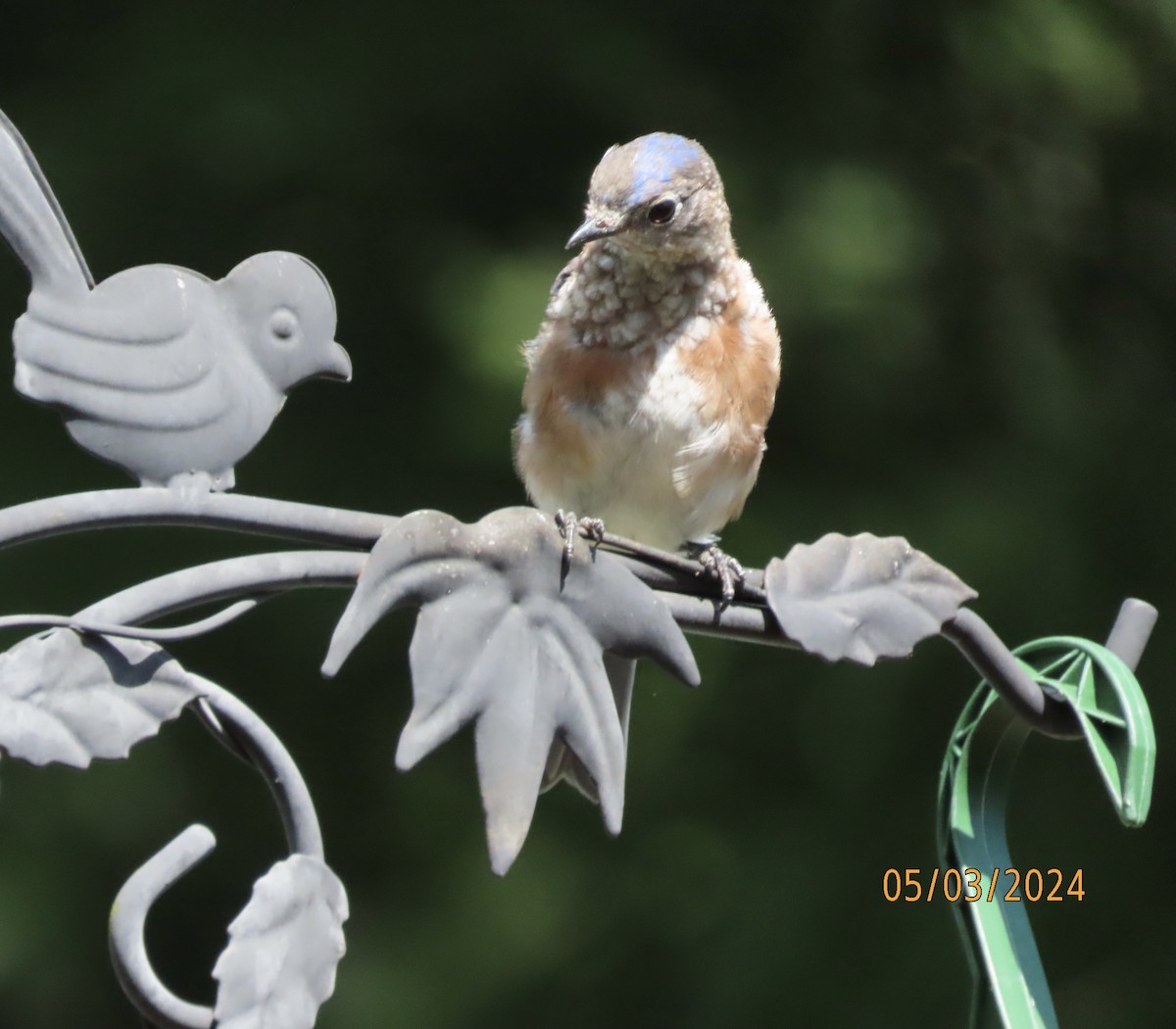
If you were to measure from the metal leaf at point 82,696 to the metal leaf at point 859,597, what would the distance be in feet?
1.43

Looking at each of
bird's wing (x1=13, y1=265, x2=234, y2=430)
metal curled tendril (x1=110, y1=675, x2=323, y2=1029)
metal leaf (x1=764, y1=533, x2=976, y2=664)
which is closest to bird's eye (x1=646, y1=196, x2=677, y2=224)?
metal leaf (x1=764, y1=533, x2=976, y2=664)

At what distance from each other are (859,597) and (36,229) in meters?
0.60

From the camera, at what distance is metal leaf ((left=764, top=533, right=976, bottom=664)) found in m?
1.14

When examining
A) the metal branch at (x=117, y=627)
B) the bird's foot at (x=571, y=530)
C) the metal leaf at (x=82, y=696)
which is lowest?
the metal leaf at (x=82, y=696)

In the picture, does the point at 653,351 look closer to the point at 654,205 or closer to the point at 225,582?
the point at 654,205

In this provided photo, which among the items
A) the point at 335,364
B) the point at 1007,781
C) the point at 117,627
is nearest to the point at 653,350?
the point at 1007,781

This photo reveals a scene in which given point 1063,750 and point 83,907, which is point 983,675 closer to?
point 1063,750

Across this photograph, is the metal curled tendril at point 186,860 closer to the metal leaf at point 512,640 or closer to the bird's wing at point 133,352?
the metal leaf at point 512,640

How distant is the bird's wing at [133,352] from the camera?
3.31 feet

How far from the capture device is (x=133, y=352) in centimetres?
104

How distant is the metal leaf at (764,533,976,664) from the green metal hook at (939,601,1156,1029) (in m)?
0.14

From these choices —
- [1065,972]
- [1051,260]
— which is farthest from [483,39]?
[1065,972]

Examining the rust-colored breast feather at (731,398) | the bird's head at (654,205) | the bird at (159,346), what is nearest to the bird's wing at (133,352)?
the bird at (159,346)

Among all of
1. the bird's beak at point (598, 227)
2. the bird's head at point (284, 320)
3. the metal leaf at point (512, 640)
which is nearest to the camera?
the metal leaf at point (512, 640)
